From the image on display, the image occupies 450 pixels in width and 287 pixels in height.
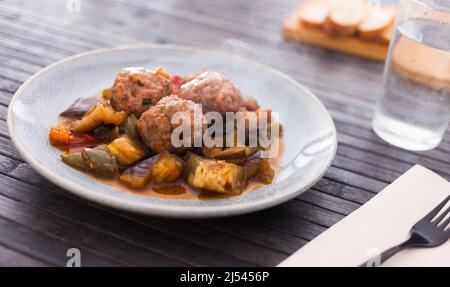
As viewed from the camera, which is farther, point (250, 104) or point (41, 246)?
point (250, 104)

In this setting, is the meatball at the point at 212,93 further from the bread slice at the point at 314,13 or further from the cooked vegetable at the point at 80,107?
the bread slice at the point at 314,13

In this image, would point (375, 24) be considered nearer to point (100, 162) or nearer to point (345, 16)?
point (345, 16)

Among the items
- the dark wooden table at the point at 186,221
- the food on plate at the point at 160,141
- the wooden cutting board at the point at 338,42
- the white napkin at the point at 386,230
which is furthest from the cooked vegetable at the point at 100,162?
the wooden cutting board at the point at 338,42

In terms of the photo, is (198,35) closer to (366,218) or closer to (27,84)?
(27,84)

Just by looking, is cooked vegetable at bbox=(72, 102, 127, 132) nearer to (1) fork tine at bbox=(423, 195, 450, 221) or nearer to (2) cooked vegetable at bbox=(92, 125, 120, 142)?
(2) cooked vegetable at bbox=(92, 125, 120, 142)

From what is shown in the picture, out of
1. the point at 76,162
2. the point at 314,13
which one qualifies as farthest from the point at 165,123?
the point at 314,13
